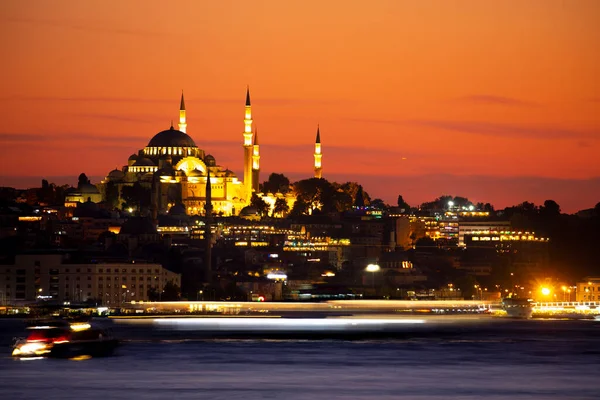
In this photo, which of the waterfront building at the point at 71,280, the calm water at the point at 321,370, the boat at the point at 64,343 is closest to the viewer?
the calm water at the point at 321,370

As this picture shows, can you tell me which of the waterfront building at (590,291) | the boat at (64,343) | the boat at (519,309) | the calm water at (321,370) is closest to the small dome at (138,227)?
the waterfront building at (590,291)

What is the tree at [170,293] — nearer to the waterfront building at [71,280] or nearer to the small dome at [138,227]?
the waterfront building at [71,280]

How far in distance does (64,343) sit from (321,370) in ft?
33.0

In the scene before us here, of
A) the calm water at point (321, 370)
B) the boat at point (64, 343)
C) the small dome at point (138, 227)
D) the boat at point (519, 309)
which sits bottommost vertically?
the calm water at point (321, 370)

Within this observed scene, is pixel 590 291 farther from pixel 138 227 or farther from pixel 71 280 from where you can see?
pixel 138 227

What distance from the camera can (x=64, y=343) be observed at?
64000mm

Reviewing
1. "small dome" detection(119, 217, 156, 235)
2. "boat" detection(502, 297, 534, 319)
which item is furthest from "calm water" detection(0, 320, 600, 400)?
"small dome" detection(119, 217, 156, 235)

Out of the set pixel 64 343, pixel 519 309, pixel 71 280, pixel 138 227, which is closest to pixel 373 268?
pixel 138 227

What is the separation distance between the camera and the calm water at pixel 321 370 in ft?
169

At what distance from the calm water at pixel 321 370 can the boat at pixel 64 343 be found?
91 cm

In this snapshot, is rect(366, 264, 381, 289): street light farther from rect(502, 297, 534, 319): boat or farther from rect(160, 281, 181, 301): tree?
rect(502, 297, 534, 319): boat

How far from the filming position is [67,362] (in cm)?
6069

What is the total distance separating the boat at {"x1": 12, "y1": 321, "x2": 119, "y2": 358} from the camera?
210 feet

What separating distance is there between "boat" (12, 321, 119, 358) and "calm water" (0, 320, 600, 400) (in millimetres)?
908
